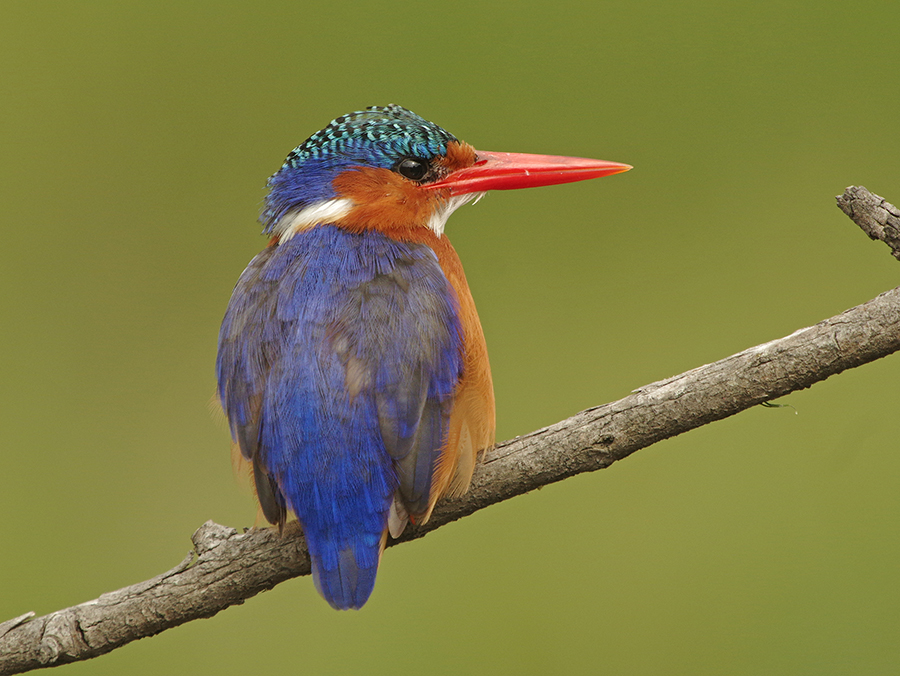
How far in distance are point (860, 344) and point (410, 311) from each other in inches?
27.8

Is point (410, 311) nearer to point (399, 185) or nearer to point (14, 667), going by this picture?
point (399, 185)

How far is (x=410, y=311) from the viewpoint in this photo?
4.98 ft

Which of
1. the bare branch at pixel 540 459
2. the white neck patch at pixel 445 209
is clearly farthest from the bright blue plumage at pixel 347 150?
the bare branch at pixel 540 459

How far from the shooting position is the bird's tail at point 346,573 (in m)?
1.38

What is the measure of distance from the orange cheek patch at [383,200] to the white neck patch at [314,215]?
0.01 meters

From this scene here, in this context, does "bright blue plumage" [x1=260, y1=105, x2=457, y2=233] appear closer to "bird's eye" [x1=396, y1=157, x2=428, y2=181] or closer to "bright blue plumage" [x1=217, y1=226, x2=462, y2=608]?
"bird's eye" [x1=396, y1=157, x2=428, y2=181]

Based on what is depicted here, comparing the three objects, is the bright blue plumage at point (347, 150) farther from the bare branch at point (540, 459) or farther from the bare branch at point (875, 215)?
the bare branch at point (875, 215)

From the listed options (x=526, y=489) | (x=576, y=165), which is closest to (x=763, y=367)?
(x=526, y=489)

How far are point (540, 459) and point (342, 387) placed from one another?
0.34 m

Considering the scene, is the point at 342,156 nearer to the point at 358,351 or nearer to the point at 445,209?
the point at 445,209

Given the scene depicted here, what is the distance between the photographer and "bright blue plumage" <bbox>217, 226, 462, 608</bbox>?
1391 millimetres

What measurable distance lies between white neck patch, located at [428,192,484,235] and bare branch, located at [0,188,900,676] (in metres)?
0.52

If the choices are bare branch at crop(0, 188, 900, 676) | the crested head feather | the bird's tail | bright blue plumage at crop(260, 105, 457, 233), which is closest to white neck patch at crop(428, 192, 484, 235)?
the crested head feather

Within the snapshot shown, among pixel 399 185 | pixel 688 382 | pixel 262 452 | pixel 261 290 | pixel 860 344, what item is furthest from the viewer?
pixel 399 185
